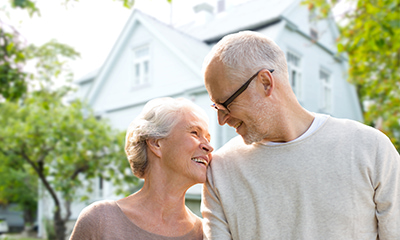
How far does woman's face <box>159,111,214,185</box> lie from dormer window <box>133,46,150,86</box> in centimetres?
1122

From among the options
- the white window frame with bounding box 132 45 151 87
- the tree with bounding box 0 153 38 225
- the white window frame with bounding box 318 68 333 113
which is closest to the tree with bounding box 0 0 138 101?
the white window frame with bounding box 132 45 151 87

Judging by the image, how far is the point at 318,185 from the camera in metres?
1.70

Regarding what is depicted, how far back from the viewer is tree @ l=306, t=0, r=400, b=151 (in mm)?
6047

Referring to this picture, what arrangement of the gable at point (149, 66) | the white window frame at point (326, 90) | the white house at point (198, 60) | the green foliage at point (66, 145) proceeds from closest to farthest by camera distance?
the green foliage at point (66, 145), the white house at point (198, 60), the gable at point (149, 66), the white window frame at point (326, 90)

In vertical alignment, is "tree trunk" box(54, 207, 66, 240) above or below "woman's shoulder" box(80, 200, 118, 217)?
below

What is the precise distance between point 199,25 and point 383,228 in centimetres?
1478

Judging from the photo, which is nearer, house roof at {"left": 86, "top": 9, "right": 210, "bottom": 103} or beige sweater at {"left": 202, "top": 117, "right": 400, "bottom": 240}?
beige sweater at {"left": 202, "top": 117, "right": 400, "bottom": 240}

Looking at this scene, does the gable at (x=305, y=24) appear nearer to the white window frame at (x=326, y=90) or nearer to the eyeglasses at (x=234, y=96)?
the white window frame at (x=326, y=90)

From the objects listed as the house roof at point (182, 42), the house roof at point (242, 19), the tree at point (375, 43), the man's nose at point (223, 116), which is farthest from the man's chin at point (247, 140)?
the house roof at point (242, 19)

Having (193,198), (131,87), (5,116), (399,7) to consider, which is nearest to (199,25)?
(131,87)

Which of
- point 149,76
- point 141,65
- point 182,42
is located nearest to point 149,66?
point 149,76

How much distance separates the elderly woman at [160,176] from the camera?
2.05 m

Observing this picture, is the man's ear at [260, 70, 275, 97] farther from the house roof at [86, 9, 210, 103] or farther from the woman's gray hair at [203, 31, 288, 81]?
the house roof at [86, 9, 210, 103]

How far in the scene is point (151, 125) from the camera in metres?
2.18
